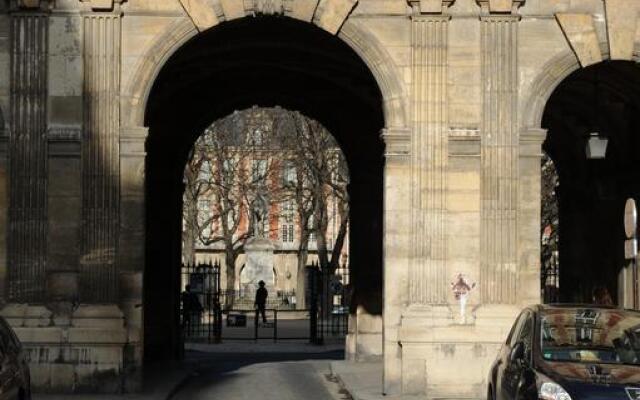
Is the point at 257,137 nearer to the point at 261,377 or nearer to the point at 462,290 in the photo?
the point at 261,377

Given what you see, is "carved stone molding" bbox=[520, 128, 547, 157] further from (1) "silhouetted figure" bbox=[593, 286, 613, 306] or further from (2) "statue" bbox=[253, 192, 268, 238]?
(2) "statue" bbox=[253, 192, 268, 238]

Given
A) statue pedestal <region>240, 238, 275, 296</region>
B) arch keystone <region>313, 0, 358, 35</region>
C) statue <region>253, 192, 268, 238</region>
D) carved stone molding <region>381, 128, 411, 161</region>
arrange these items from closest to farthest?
carved stone molding <region>381, 128, 411, 161</region>, arch keystone <region>313, 0, 358, 35</region>, statue <region>253, 192, 268, 238</region>, statue pedestal <region>240, 238, 275, 296</region>

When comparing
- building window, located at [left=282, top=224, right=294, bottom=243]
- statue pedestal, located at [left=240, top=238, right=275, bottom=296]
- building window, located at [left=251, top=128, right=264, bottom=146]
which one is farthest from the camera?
building window, located at [left=282, top=224, right=294, bottom=243]

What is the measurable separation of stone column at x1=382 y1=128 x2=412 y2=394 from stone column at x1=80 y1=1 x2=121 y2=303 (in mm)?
4247

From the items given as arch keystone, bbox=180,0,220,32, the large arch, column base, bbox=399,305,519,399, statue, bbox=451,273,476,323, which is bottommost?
column base, bbox=399,305,519,399

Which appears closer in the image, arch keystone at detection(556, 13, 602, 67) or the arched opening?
arch keystone at detection(556, 13, 602, 67)

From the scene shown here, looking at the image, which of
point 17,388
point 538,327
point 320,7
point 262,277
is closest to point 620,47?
point 320,7

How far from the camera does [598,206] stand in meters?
30.4

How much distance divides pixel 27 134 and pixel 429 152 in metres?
6.26

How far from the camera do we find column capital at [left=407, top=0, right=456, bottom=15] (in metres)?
21.7

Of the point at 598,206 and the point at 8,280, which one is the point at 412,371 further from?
the point at 598,206

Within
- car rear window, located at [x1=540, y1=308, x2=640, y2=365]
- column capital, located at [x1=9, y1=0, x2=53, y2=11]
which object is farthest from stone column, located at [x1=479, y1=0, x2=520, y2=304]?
column capital, located at [x1=9, y1=0, x2=53, y2=11]

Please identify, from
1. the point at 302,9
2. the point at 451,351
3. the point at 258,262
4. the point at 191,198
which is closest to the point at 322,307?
the point at 191,198

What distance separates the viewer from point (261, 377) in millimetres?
26922
